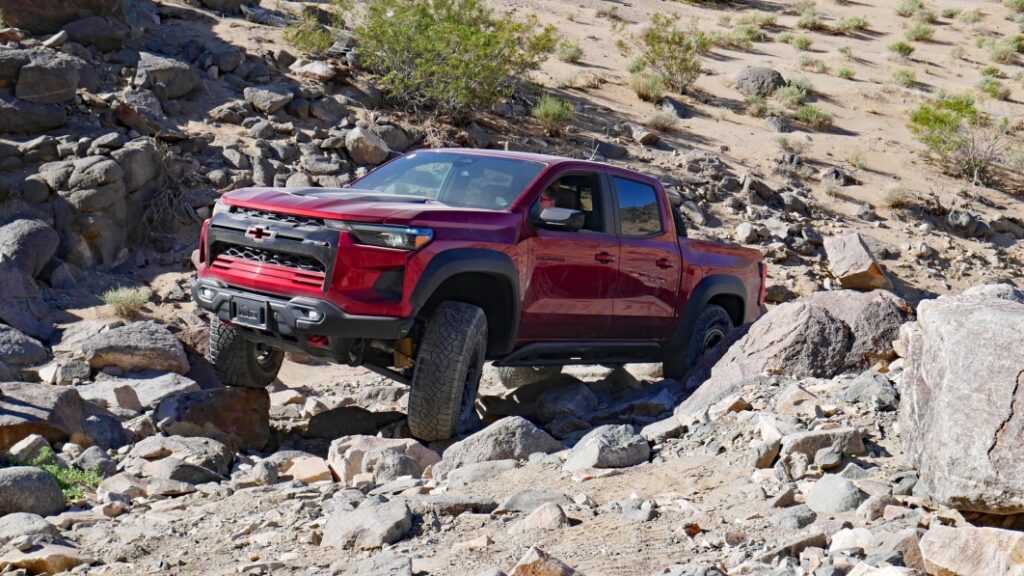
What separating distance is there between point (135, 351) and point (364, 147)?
8602 mm

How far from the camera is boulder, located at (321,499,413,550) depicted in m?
5.04

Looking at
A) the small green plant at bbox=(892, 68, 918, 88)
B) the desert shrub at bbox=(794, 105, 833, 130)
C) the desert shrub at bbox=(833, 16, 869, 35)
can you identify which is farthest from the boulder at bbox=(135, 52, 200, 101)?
the desert shrub at bbox=(833, 16, 869, 35)

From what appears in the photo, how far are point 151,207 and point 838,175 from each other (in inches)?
552

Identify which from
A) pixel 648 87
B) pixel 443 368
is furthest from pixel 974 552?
pixel 648 87

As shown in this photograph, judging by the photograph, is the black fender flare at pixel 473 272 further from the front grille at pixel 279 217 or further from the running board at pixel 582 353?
the front grille at pixel 279 217

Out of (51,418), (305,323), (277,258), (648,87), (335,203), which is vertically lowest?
(51,418)

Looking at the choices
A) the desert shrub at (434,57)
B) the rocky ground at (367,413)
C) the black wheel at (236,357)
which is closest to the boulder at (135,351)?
the rocky ground at (367,413)

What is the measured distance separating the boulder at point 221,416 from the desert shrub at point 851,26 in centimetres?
3201

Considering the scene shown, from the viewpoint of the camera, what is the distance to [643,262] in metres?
8.80

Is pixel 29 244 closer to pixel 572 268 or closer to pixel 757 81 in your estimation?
pixel 572 268

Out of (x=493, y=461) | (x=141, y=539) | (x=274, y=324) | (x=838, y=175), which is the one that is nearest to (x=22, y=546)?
(x=141, y=539)

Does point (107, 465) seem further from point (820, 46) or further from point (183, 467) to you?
point (820, 46)

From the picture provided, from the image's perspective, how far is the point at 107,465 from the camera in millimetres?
7059

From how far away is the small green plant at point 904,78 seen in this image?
98.6 ft
